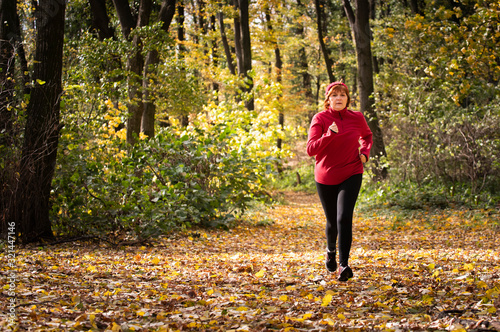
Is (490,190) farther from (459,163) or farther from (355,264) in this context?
(355,264)

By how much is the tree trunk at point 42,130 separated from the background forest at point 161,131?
17 millimetres

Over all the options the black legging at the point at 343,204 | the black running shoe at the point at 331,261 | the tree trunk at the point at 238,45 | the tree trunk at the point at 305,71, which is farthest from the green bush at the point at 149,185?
the tree trunk at the point at 305,71

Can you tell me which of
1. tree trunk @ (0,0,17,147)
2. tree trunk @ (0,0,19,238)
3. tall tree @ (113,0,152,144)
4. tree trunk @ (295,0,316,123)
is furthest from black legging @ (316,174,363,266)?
tree trunk @ (295,0,316,123)

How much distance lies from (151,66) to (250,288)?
7.68 meters

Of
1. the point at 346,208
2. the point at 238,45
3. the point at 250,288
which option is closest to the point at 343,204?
the point at 346,208

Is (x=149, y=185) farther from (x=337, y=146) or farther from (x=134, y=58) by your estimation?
(x=337, y=146)

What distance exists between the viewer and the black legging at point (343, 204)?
15.1 ft

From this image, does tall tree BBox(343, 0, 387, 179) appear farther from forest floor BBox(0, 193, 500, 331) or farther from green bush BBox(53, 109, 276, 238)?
forest floor BBox(0, 193, 500, 331)

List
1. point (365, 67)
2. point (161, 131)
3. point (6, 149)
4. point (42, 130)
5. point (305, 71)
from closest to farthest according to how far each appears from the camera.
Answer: point (6, 149)
point (42, 130)
point (161, 131)
point (365, 67)
point (305, 71)

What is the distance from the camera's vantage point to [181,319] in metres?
3.41

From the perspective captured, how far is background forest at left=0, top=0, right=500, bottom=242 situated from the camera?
663 cm

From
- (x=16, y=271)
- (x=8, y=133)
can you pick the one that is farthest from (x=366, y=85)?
(x=16, y=271)

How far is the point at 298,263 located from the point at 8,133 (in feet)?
14.0

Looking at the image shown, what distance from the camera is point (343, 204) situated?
4.61m
